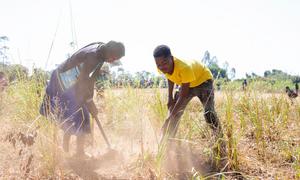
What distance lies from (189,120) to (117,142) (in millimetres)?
1034

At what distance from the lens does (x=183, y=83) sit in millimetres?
3043

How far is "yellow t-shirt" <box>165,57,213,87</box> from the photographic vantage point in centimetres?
303

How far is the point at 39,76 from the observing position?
13.0ft

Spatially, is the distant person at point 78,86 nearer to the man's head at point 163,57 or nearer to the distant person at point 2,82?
the man's head at point 163,57

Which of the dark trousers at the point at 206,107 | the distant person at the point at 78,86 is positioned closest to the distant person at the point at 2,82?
the distant person at the point at 78,86

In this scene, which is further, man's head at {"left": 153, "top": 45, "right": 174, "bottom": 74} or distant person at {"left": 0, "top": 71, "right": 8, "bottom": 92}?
distant person at {"left": 0, "top": 71, "right": 8, "bottom": 92}

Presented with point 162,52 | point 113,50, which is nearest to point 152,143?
point 162,52

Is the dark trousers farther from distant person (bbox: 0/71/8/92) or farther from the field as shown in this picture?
distant person (bbox: 0/71/8/92)

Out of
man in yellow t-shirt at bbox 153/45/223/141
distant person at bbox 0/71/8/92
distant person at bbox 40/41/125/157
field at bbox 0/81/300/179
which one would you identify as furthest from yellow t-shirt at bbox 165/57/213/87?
distant person at bbox 0/71/8/92

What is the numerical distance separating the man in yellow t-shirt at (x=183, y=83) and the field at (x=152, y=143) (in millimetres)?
172

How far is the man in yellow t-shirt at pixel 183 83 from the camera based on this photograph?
9.84 feet

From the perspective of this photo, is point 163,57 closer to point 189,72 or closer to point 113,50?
point 189,72

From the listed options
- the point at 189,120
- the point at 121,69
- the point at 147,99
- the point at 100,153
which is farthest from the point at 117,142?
the point at 121,69

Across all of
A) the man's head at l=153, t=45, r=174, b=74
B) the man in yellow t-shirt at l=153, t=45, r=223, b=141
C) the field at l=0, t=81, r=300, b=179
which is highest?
the man's head at l=153, t=45, r=174, b=74
